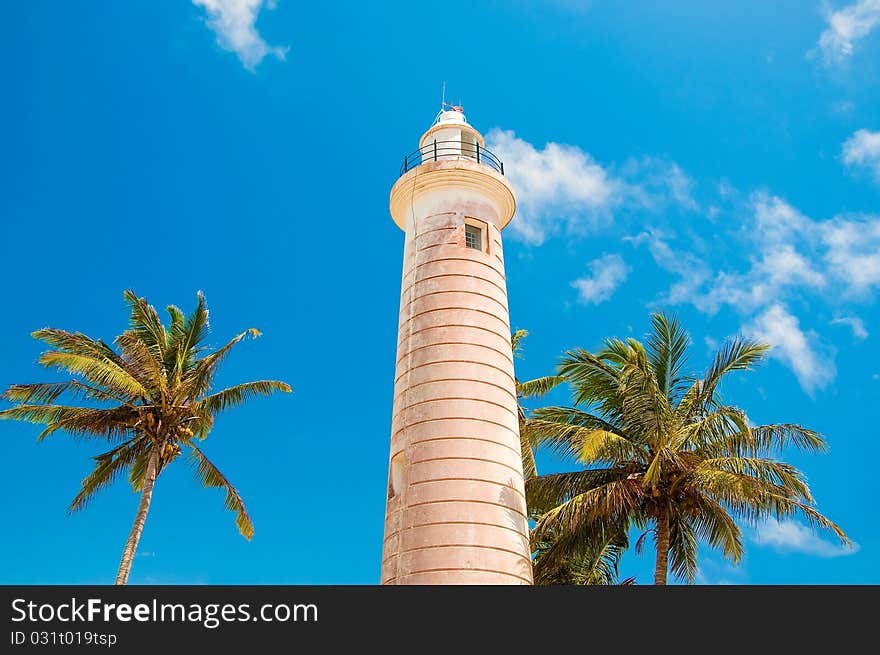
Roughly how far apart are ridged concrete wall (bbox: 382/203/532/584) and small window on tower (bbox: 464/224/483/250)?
274 mm

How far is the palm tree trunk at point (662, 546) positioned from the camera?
20031mm

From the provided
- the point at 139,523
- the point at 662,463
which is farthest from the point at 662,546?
the point at 139,523

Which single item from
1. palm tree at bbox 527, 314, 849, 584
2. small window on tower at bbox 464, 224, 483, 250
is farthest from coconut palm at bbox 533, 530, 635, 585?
small window on tower at bbox 464, 224, 483, 250

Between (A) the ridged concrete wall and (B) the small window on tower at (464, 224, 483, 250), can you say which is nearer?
(A) the ridged concrete wall

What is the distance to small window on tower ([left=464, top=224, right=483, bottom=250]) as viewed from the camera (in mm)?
21188

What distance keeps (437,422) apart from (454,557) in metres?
3.00

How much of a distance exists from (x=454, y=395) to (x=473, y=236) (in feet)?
16.3

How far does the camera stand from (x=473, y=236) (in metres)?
21.4

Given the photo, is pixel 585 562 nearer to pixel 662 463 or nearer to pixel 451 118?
pixel 662 463

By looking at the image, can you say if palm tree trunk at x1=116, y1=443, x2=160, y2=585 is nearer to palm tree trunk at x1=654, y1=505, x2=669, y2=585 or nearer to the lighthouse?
the lighthouse

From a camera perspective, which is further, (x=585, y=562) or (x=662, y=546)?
(x=585, y=562)

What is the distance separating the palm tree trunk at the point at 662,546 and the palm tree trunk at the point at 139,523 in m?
13.0
